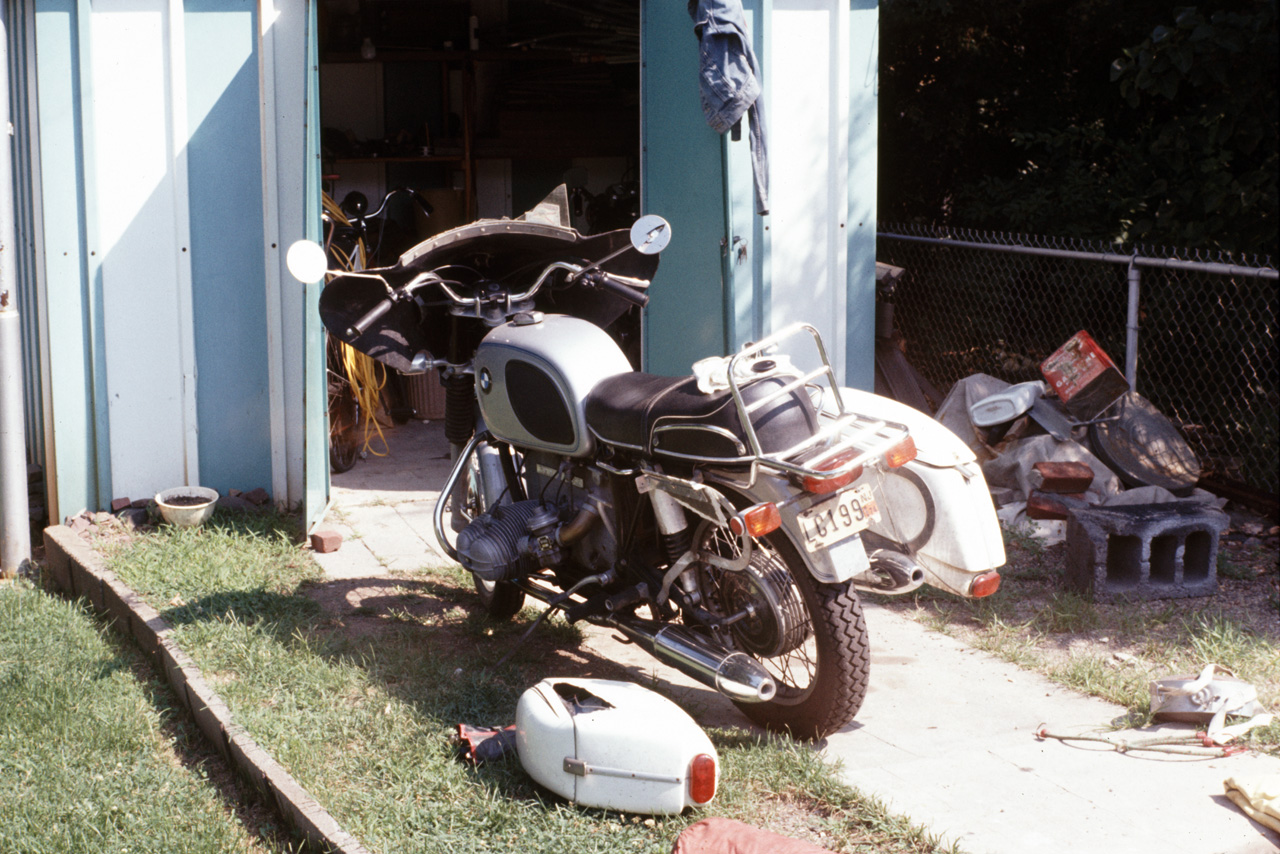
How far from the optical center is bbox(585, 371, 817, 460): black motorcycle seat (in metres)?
3.54

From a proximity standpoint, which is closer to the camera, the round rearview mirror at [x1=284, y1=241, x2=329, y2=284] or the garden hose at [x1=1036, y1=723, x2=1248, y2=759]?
the garden hose at [x1=1036, y1=723, x2=1248, y2=759]

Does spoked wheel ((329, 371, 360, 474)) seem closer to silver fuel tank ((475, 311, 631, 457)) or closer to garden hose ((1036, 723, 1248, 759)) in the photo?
silver fuel tank ((475, 311, 631, 457))

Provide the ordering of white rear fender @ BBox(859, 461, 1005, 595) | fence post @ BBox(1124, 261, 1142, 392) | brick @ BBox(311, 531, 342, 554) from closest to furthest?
1. white rear fender @ BBox(859, 461, 1005, 595)
2. brick @ BBox(311, 531, 342, 554)
3. fence post @ BBox(1124, 261, 1142, 392)

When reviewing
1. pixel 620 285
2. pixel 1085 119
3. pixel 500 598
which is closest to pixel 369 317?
pixel 620 285

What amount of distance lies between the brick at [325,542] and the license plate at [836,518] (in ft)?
9.93

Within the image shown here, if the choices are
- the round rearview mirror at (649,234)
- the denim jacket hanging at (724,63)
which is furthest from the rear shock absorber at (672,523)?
the denim jacket hanging at (724,63)

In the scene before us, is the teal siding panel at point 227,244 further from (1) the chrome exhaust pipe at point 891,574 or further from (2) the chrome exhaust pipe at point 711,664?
(1) the chrome exhaust pipe at point 891,574

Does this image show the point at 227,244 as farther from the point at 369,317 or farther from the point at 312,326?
the point at 369,317

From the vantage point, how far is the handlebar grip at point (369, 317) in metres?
4.34

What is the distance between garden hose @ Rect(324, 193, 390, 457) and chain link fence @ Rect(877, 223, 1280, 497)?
3426 mm

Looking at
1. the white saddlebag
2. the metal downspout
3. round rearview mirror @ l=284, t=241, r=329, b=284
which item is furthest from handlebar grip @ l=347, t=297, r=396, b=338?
the metal downspout

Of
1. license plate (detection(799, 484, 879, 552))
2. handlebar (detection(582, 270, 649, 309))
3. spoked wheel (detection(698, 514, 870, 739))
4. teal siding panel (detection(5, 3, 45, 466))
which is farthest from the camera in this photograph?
teal siding panel (detection(5, 3, 45, 466))

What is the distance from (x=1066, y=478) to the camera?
247 inches

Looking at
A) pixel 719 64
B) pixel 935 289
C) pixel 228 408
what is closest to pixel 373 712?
pixel 228 408
